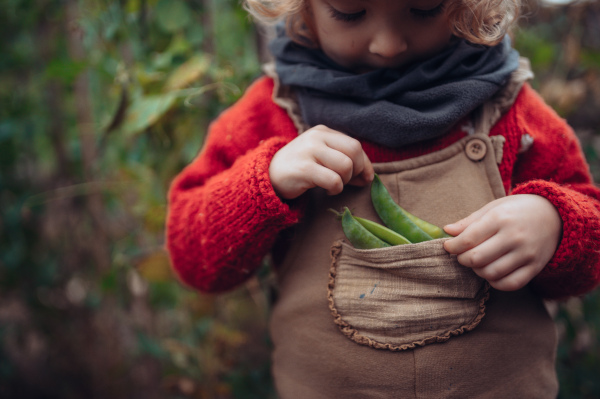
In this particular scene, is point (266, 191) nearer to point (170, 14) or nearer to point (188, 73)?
point (188, 73)

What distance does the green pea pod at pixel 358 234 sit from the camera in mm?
716

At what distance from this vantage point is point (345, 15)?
72 cm

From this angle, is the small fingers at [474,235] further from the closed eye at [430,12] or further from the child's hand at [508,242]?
the closed eye at [430,12]

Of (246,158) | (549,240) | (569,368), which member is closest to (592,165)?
(569,368)

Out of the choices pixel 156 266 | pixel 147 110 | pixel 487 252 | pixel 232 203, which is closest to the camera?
pixel 487 252

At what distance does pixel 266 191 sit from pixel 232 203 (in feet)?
0.26

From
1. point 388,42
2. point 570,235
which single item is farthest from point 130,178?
point 570,235

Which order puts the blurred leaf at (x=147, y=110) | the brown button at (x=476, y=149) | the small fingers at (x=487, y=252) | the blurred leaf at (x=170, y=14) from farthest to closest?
the blurred leaf at (x=170, y=14) → the blurred leaf at (x=147, y=110) → the brown button at (x=476, y=149) → the small fingers at (x=487, y=252)

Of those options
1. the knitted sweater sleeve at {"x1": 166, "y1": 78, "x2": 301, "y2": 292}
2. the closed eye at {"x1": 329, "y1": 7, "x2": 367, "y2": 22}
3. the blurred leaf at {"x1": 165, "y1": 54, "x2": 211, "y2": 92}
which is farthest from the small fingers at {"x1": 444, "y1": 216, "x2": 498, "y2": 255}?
the blurred leaf at {"x1": 165, "y1": 54, "x2": 211, "y2": 92}

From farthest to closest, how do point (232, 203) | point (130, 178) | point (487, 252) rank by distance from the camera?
point (130, 178), point (232, 203), point (487, 252)

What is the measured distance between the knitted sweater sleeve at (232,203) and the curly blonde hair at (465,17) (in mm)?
132

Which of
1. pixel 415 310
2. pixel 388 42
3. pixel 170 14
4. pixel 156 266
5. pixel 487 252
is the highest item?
pixel 388 42

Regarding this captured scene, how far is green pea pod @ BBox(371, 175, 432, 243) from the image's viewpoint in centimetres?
72

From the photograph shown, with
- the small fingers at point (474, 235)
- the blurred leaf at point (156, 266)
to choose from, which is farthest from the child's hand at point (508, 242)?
the blurred leaf at point (156, 266)
